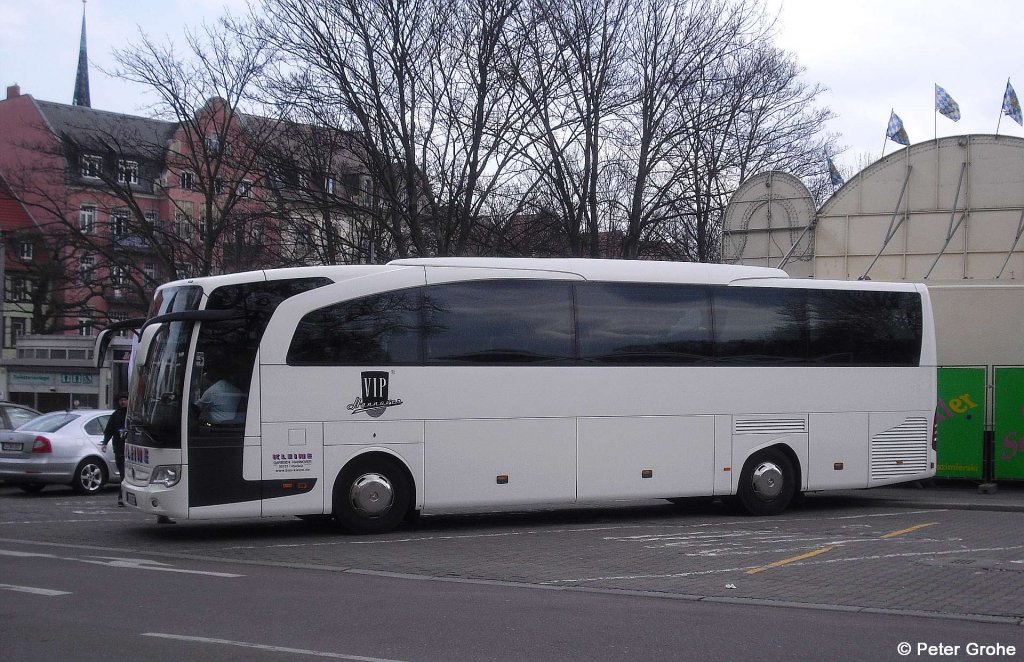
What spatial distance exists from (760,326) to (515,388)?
4.03 metres

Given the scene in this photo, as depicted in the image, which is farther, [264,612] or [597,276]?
[597,276]

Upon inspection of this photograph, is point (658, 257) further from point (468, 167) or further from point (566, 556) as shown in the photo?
point (566, 556)

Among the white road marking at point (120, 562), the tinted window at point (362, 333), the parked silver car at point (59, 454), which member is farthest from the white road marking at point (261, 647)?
the parked silver car at point (59, 454)

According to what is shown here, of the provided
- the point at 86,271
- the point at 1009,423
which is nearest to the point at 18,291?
the point at 86,271

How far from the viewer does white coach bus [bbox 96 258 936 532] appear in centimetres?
1378

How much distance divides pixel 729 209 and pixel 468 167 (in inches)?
262

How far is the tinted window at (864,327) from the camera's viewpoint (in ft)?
57.0

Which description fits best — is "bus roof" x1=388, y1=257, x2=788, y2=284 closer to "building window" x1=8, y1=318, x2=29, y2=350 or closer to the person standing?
the person standing

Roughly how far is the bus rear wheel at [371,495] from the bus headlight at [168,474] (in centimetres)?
193

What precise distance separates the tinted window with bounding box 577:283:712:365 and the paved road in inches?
91.7

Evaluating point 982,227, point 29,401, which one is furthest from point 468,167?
point 29,401

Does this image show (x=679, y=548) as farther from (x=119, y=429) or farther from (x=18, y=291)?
(x=18, y=291)

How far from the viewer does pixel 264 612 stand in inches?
352

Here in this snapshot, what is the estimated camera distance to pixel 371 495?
1445 cm
